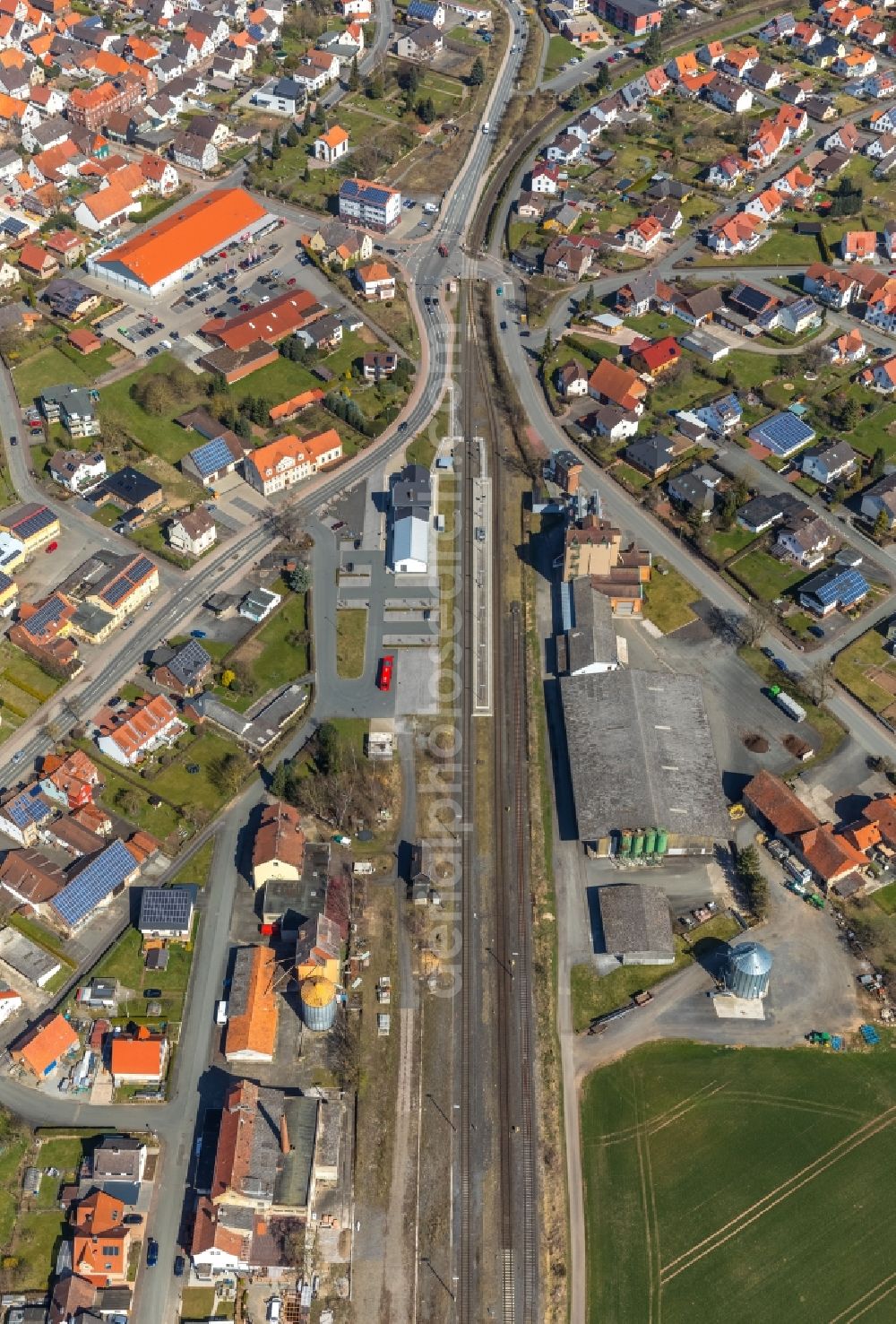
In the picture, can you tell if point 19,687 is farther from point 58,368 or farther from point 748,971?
point 748,971

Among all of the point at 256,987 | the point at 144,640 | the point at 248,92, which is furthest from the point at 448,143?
the point at 256,987

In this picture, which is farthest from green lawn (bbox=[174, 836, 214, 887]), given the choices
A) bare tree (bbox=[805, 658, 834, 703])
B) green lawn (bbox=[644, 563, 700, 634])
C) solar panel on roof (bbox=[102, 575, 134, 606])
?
bare tree (bbox=[805, 658, 834, 703])

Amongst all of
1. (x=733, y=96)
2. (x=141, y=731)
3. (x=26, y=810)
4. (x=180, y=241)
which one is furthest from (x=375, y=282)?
(x=26, y=810)

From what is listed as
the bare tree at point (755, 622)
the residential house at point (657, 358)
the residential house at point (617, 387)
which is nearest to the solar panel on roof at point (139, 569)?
the bare tree at point (755, 622)

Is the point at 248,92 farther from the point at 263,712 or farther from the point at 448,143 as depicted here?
the point at 263,712

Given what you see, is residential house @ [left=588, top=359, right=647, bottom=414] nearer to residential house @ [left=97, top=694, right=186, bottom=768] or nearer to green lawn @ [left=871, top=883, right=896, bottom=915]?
green lawn @ [left=871, top=883, right=896, bottom=915]

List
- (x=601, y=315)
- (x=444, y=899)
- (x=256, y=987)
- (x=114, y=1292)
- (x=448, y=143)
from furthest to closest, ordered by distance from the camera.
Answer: (x=448, y=143)
(x=601, y=315)
(x=444, y=899)
(x=256, y=987)
(x=114, y=1292)
